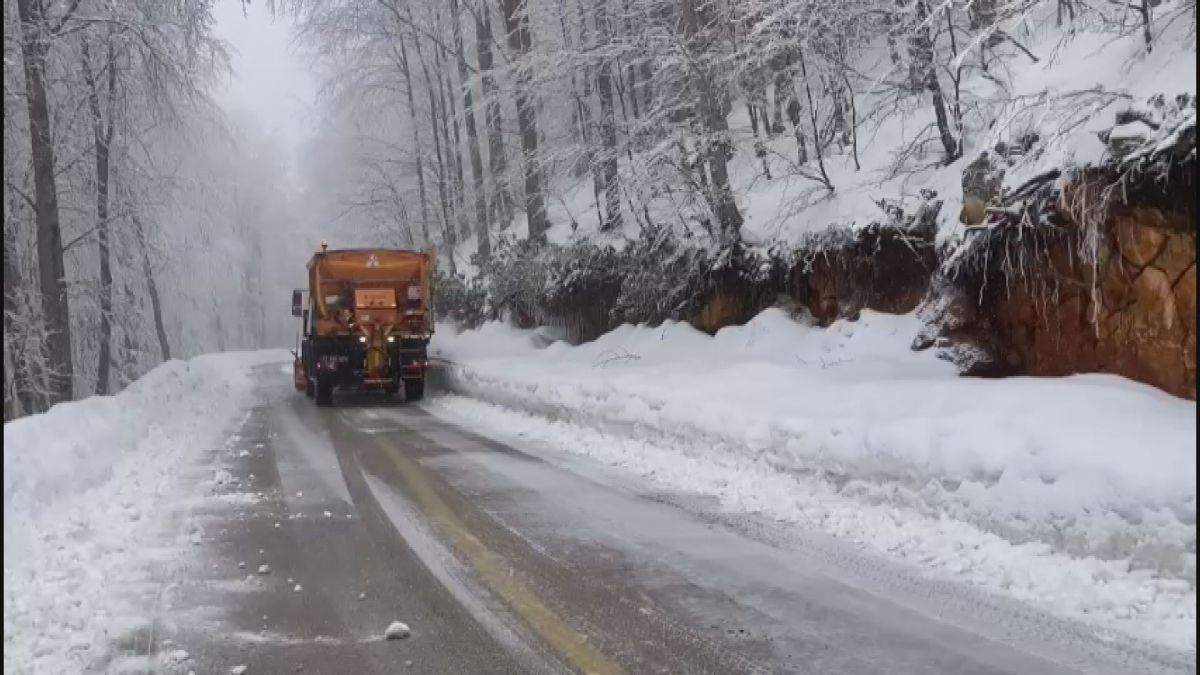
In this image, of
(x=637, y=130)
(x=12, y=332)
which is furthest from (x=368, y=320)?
(x=637, y=130)

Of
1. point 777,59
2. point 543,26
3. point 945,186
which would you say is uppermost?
point 543,26

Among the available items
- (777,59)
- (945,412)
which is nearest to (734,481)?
(945,412)

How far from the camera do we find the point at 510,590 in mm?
5184

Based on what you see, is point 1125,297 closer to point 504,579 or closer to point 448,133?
point 504,579

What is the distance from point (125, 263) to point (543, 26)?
39.7ft

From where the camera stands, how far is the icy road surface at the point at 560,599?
162 inches

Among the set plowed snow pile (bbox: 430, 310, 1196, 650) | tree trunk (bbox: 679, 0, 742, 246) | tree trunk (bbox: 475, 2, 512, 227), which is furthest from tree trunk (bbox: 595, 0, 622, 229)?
plowed snow pile (bbox: 430, 310, 1196, 650)

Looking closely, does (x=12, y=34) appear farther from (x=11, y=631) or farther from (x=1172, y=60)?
(x=1172, y=60)

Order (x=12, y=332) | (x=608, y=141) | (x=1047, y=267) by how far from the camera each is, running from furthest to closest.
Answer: (x=608, y=141) < (x=12, y=332) < (x=1047, y=267)

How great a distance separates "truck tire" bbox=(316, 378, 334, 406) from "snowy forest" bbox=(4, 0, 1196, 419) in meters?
4.41

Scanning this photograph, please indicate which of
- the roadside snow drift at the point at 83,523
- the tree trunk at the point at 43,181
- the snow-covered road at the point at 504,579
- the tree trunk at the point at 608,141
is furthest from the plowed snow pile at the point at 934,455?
the tree trunk at the point at 43,181

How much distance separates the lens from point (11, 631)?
4.47 metres

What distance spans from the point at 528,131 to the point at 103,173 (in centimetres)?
972

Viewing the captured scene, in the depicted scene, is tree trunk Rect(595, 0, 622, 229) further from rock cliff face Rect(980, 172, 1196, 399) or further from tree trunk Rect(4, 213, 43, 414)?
tree trunk Rect(4, 213, 43, 414)
